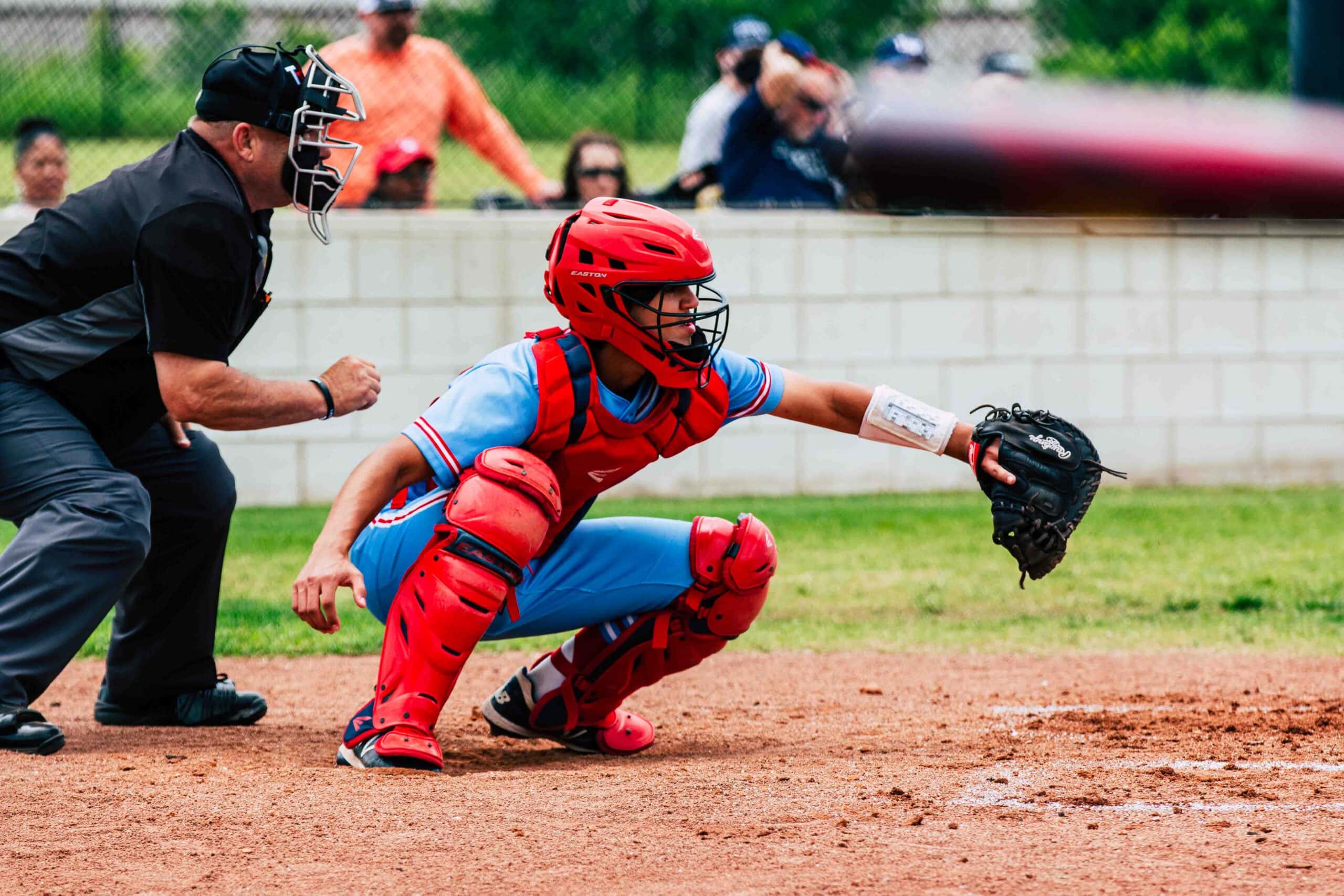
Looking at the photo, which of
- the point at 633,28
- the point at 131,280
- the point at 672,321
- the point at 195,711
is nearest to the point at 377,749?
the point at 195,711

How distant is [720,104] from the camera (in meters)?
10.5

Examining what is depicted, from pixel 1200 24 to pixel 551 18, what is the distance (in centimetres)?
420

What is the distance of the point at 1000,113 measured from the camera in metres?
1.94

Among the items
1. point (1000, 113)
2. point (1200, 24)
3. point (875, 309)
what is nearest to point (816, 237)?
point (875, 309)

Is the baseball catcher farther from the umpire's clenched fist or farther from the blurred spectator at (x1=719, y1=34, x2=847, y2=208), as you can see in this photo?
the blurred spectator at (x1=719, y1=34, x2=847, y2=208)

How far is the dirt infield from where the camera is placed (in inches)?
130

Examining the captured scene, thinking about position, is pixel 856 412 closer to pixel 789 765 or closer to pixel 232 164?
pixel 789 765

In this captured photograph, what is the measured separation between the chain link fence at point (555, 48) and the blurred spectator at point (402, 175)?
15 cm

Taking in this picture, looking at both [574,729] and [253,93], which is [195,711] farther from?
[253,93]

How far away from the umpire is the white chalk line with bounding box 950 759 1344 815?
2022 mm

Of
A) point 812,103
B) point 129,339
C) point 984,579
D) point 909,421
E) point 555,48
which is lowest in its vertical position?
point 984,579

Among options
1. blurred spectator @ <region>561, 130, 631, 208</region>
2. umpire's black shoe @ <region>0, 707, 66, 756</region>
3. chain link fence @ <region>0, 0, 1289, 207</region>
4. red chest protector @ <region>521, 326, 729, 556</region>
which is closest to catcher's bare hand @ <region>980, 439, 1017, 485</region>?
Result: red chest protector @ <region>521, 326, 729, 556</region>

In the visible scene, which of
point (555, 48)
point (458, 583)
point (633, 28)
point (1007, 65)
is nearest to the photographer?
point (458, 583)

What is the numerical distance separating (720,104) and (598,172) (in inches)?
42.4
